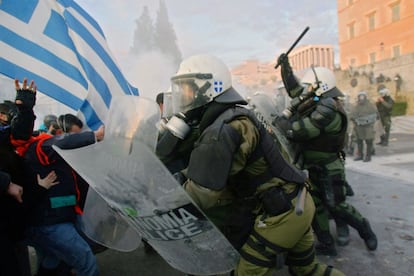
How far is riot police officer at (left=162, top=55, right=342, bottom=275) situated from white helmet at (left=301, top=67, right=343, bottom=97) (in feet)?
5.85

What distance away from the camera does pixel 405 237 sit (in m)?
3.54


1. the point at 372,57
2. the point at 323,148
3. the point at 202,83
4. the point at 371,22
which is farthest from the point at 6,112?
the point at 371,22

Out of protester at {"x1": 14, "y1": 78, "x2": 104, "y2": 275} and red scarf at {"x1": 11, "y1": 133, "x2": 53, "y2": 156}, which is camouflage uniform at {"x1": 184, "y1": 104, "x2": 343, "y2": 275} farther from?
red scarf at {"x1": 11, "y1": 133, "x2": 53, "y2": 156}

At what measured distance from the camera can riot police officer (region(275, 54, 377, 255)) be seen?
3232mm

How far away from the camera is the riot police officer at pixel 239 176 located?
173cm

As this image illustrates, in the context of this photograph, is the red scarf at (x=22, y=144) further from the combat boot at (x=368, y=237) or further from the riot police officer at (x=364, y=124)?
the riot police officer at (x=364, y=124)

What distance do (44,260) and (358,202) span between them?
3855 mm

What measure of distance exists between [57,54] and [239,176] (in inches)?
87.4

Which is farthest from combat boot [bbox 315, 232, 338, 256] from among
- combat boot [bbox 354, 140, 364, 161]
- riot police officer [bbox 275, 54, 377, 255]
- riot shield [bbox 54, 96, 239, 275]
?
combat boot [bbox 354, 140, 364, 161]

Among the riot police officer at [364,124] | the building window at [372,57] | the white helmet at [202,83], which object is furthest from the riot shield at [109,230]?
the building window at [372,57]

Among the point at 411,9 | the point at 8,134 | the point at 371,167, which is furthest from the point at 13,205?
the point at 411,9

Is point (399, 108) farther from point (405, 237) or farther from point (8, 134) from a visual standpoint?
point (8, 134)

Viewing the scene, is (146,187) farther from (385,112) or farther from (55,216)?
(385,112)

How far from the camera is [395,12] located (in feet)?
102
